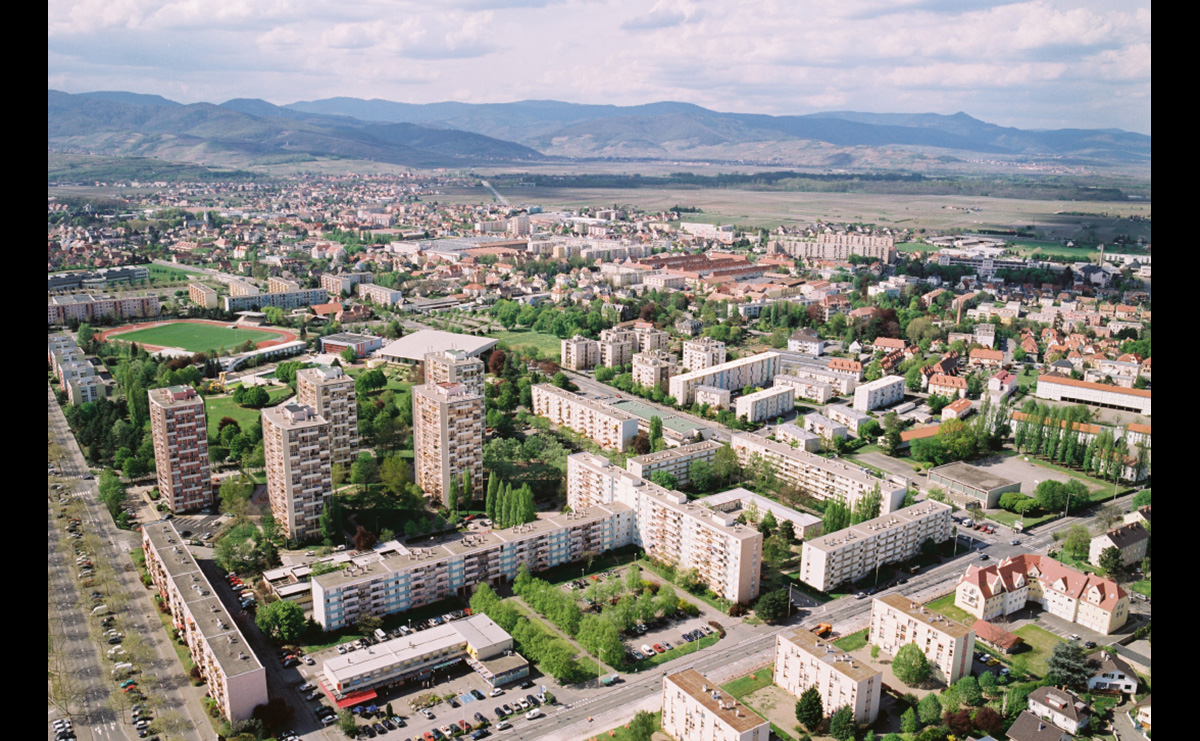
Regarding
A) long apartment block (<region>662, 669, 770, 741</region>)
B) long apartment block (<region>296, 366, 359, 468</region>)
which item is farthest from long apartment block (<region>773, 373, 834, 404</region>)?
long apartment block (<region>662, 669, 770, 741</region>)

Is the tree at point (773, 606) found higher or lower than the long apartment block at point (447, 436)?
lower

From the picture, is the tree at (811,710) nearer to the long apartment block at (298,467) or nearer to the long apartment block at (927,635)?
the long apartment block at (927,635)

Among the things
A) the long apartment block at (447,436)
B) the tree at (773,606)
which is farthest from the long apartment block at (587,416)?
the tree at (773,606)

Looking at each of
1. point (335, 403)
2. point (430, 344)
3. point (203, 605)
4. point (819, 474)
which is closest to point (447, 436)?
point (335, 403)

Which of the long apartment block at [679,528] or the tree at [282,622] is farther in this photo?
the long apartment block at [679,528]

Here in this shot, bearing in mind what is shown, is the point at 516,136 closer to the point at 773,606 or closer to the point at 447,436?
the point at 447,436

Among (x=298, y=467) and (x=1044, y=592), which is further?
(x=298, y=467)
